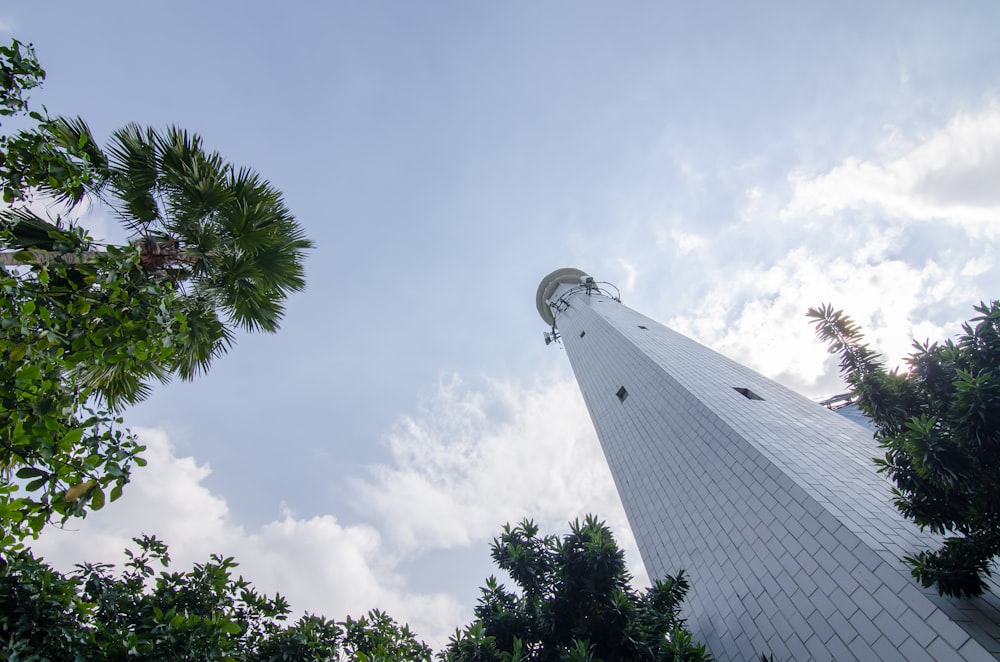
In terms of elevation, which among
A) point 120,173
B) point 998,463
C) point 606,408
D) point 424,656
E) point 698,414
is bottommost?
point 998,463

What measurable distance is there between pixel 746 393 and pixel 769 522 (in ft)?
17.7

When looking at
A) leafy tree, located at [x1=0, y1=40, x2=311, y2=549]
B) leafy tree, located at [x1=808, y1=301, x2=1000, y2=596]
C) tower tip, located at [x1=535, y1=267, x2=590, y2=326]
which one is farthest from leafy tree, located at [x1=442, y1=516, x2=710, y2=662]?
tower tip, located at [x1=535, y1=267, x2=590, y2=326]

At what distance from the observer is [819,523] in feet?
23.4

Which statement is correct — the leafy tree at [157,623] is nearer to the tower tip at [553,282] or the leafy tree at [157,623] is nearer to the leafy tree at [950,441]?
the leafy tree at [950,441]

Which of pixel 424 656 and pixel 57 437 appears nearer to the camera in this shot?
pixel 57 437

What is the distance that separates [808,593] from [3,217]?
11325mm

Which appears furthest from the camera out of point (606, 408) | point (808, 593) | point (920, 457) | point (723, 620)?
point (606, 408)

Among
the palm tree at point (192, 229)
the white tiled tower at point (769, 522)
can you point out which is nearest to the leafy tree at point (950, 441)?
the white tiled tower at point (769, 522)

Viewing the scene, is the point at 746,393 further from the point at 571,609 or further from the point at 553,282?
the point at 553,282

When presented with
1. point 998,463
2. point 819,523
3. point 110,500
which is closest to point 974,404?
point 998,463

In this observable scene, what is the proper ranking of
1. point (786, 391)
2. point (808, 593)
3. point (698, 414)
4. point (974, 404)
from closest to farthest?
point (974, 404) → point (808, 593) → point (698, 414) → point (786, 391)

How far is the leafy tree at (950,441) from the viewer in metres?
4.73

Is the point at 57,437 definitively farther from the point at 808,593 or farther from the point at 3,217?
the point at 808,593

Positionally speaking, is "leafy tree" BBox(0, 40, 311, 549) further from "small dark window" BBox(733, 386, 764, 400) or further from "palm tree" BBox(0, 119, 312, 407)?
"small dark window" BBox(733, 386, 764, 400)
